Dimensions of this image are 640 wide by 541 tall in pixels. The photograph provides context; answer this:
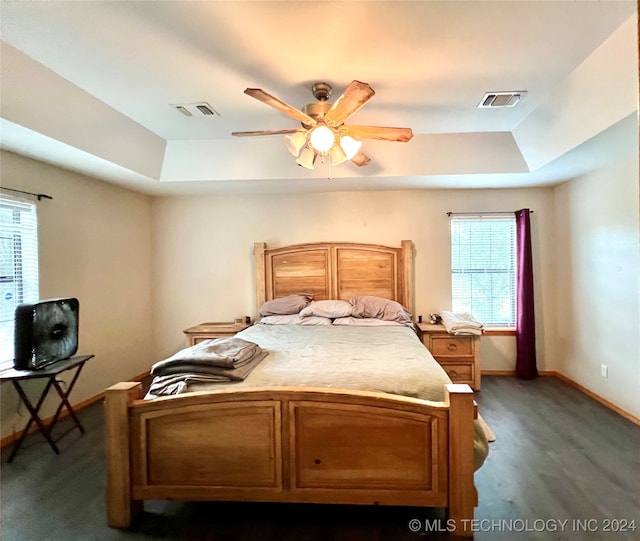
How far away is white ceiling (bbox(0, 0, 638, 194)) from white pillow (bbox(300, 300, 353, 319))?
4.58ft

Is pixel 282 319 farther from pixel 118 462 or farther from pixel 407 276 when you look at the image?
pixel 118 462

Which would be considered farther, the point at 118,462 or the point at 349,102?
the point at 349,102

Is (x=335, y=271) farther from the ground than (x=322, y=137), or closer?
closer

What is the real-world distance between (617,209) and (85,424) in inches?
201

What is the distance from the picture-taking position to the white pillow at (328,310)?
3823 millimetres

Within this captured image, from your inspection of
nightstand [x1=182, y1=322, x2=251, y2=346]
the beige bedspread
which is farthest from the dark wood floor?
nightstand [x1=182, y1=322, x2=251, y2=346]

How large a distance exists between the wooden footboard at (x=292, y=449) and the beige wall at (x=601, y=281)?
2378 millimetres

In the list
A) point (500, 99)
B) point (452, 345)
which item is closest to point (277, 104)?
point (500, 99)

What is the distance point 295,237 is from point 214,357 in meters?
2.58

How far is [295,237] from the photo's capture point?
443 cm

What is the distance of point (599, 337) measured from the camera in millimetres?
3457

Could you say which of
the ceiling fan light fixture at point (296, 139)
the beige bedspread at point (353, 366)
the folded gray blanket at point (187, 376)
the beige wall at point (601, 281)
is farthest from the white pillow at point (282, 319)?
the beige wall at point (601, 281)

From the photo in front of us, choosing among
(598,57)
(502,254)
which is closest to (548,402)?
(502,254)

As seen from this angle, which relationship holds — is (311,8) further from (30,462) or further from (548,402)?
(548,402)
